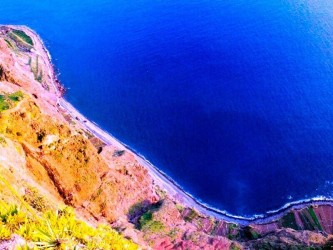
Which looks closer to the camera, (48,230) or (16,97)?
(48,230)

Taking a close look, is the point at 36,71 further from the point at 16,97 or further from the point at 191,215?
the point at 191,215

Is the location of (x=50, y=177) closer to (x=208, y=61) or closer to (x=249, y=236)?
(x=249, y=236)

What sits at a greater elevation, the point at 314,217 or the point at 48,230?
the point at 314,217

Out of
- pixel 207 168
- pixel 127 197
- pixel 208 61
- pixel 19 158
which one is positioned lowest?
pixel 19 158

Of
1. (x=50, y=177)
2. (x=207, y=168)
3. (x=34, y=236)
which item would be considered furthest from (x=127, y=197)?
(x=34, y=236)

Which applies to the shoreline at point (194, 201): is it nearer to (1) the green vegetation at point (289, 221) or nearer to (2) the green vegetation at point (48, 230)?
(1) the green vegetation at point (289, 221)

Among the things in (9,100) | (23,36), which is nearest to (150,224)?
(9,100)

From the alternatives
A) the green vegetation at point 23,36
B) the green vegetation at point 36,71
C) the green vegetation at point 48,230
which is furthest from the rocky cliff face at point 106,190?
the green vegetation at point 23,36
